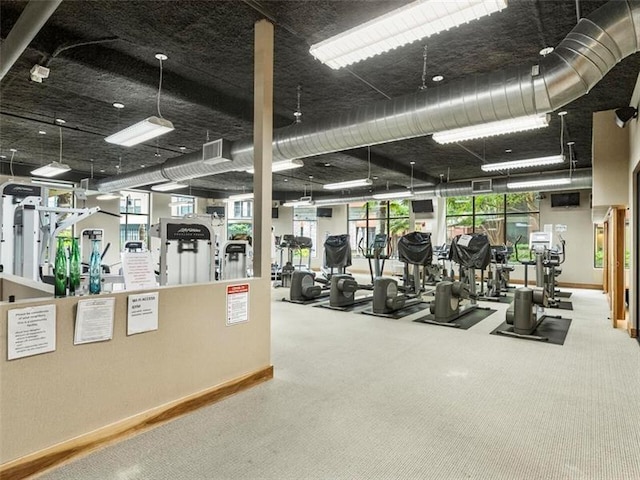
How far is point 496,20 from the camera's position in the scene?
3.50 meters

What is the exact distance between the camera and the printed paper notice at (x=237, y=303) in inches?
126

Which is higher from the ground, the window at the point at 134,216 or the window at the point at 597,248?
the window at the point at 134,216

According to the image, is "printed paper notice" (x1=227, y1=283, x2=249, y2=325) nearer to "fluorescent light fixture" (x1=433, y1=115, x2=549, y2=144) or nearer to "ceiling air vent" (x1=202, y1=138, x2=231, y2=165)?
"fluorescent light fixture" (x1=433, y1=115, x2=549, y2=144)

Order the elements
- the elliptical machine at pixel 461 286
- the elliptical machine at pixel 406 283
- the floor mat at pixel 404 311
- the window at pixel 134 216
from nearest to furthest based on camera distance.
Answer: the elliptical machine at pixel 461 286 → the floor mat at pixel 404 311 → the elliptical machine at pixel 406 283 → the window at pixel 134 216

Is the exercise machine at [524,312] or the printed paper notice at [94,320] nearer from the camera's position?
the printed paper notice at [94,320]

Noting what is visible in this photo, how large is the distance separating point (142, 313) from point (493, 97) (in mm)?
3815

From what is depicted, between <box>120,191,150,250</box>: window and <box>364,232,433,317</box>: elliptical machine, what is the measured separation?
9.34 m

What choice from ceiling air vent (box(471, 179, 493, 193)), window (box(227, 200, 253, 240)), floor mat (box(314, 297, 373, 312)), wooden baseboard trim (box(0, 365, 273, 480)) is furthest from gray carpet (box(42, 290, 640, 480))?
window (box(227, 200, 253, 240))

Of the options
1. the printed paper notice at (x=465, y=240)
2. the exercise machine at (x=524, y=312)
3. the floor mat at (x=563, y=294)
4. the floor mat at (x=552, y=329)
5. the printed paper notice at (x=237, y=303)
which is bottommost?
the floor mat at (x=552, y=329)

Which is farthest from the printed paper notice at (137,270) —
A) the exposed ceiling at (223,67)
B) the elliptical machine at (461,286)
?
the elliptical machine at (461,286)

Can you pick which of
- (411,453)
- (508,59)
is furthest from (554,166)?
(411,453)

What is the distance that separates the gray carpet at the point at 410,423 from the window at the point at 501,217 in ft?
25.4

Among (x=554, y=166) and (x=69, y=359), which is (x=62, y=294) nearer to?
(x=69, y=359)

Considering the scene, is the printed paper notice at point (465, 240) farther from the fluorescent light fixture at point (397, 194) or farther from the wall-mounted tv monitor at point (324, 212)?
the wall-mounted tv monitor at point (324, 212)
